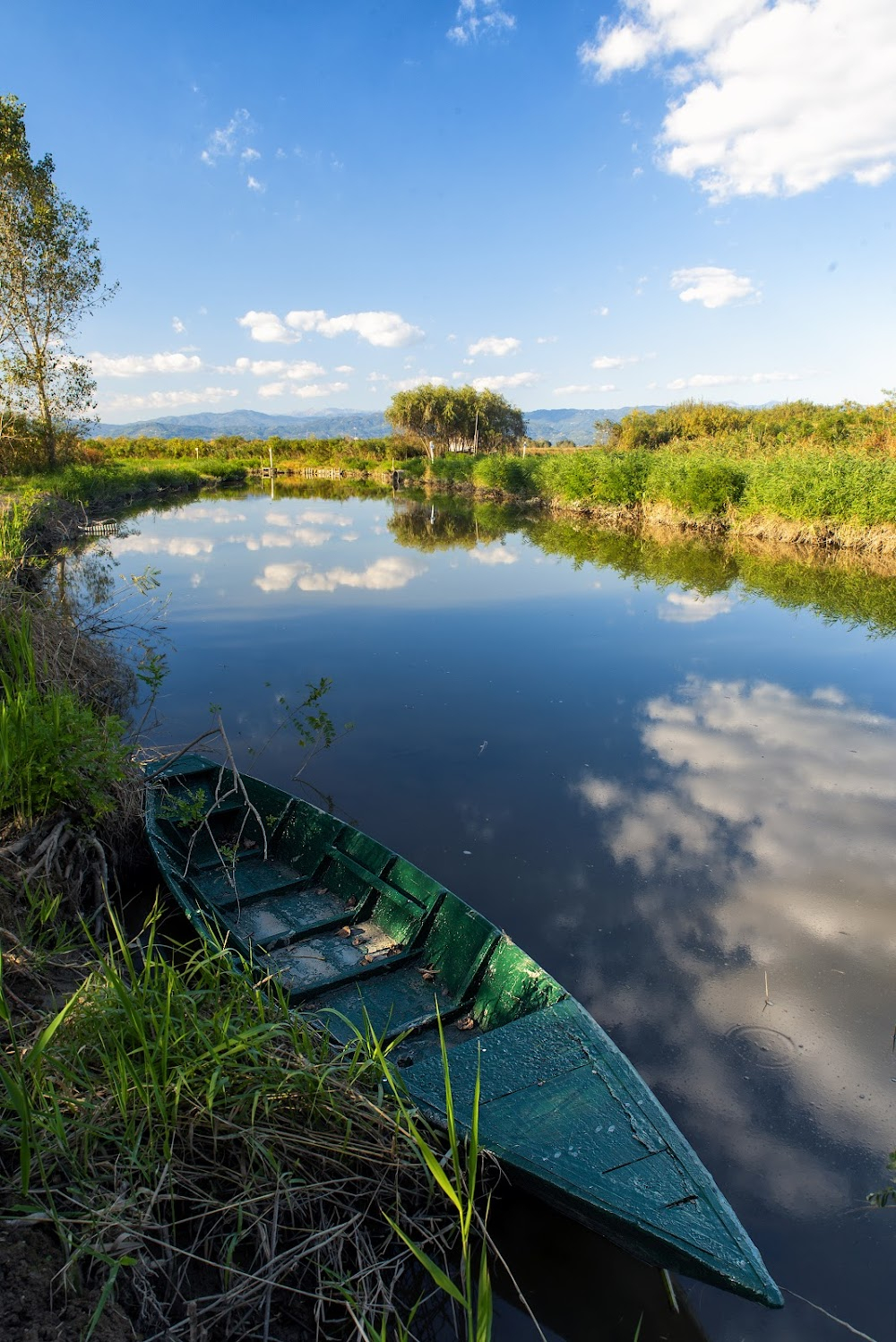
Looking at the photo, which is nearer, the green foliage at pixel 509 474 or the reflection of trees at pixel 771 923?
the reflection of trees at pixel 771 923

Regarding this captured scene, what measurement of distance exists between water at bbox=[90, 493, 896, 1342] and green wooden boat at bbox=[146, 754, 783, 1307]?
69 centimetres

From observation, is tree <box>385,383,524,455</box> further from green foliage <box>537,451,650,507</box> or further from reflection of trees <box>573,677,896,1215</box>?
reflection of trees <box>573,677,896,1215</box>

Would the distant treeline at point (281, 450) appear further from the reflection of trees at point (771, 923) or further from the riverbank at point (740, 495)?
the reflection of trees at point (771, 923)

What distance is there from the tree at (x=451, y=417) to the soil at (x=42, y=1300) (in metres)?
62.7

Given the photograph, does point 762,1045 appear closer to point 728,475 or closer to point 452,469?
point 728,475

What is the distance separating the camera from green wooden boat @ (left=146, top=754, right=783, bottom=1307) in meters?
2.34

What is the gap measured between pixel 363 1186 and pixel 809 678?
986 cm

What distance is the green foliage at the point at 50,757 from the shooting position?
433 cm

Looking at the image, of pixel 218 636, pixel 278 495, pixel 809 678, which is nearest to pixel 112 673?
pixel 218 636

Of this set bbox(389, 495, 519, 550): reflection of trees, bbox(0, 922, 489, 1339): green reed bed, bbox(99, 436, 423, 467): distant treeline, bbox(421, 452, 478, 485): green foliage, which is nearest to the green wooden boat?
bbox(0, 922, 489, 1339): green reed bed

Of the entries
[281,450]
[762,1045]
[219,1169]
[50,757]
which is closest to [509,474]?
[50,757]

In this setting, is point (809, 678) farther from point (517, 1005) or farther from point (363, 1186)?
point (363, 1186)

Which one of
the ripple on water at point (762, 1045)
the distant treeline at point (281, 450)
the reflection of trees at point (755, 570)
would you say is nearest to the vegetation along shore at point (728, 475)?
the reflection of trees at point (755, 570)

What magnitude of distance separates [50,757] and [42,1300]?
9.90ft
